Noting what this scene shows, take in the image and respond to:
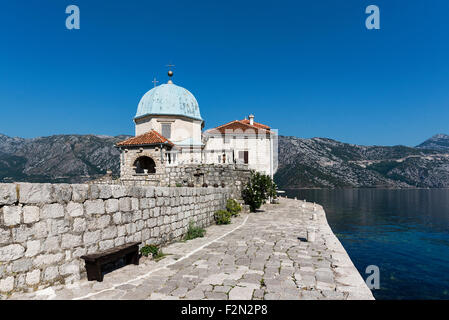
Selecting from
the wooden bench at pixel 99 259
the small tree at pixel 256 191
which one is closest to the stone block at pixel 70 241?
the wooden bench at pixel 99 259

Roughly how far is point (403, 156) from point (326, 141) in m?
41.2

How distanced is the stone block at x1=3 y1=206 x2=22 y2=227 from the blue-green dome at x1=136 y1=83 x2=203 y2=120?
861 inches

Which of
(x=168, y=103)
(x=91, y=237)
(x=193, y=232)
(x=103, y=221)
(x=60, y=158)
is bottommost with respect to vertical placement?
(x=193, y=232)

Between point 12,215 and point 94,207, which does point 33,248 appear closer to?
point 12,215

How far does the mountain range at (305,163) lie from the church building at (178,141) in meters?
92.1

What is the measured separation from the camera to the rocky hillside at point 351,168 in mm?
120875

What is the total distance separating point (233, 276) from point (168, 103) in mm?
22342

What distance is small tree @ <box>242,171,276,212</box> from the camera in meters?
18.9

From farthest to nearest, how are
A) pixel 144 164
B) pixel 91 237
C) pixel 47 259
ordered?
1. pixel 144 164
2. pixel 91 237
3. pixel 47 259

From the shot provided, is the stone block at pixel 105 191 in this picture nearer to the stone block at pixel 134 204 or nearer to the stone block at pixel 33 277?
the stone block at pixel 134 204

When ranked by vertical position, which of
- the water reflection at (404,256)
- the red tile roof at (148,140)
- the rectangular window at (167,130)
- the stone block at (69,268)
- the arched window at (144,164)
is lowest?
the water reflection at (404,256)

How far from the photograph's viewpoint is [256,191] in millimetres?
18938

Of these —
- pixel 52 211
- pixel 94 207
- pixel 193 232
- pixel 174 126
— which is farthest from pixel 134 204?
pixel 174 126

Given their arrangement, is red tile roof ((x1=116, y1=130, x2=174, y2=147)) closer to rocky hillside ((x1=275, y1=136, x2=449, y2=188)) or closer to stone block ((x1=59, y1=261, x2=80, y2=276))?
stone block ((x1=59, y1=261, x2=80, y2=276))
